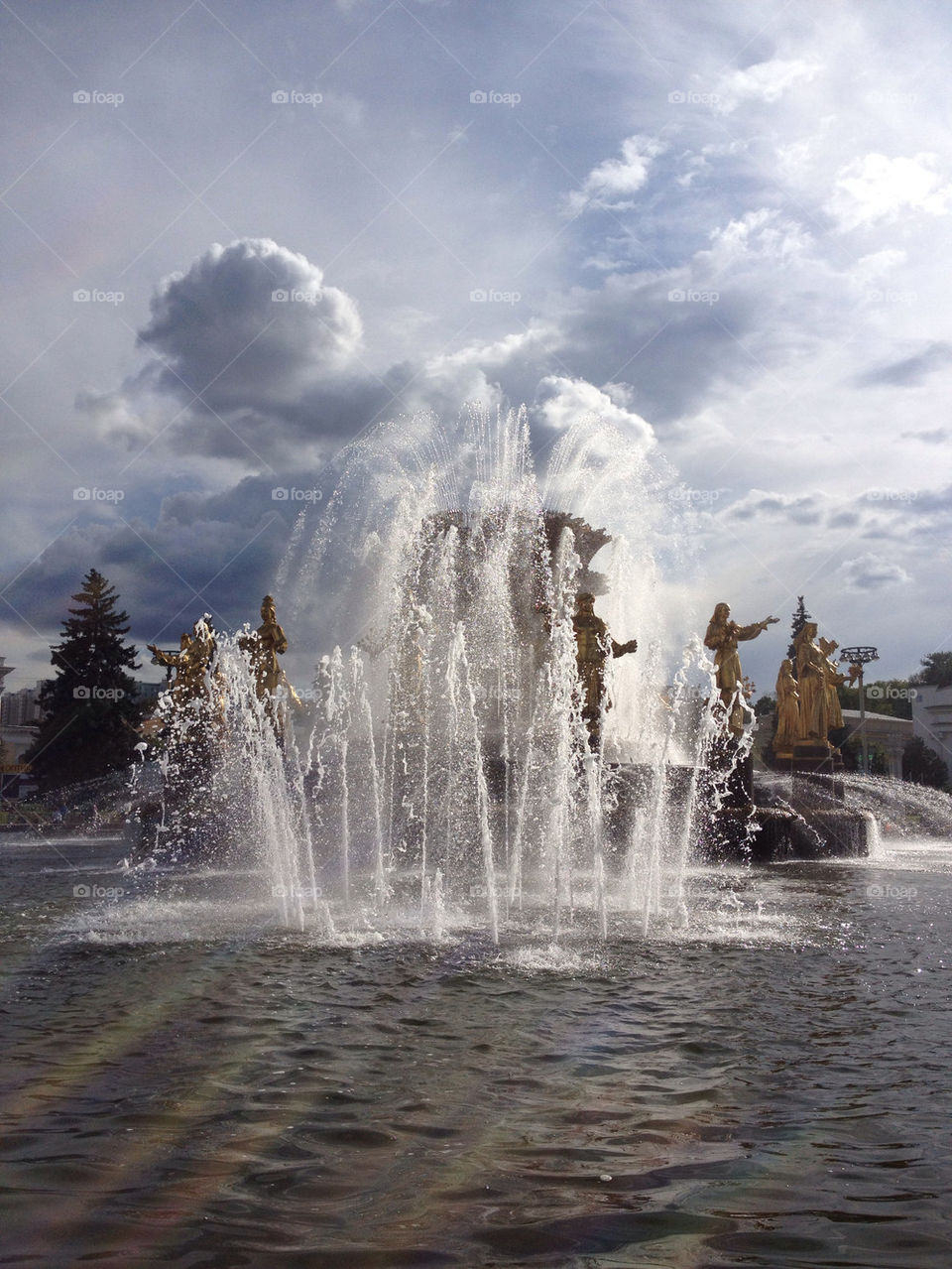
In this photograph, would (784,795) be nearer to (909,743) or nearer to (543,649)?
(543,649)

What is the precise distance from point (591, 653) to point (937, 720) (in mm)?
66396

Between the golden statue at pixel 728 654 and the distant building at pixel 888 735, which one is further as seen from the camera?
the distant building at pixel 888 735

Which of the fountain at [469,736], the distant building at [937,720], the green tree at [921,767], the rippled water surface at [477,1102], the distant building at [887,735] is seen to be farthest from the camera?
the distant building at [937,720]

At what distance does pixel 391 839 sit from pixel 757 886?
592 cm

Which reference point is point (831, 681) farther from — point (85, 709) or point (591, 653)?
point (85, 709)

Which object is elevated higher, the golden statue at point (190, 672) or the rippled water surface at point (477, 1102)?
the golden statue at point (190, 672)

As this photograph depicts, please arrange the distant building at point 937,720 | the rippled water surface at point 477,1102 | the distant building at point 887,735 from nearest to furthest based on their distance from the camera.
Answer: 1. the rippled water surface at point 477,1102
2. the distant building at point 887,735
3. the distant building at point 937,720

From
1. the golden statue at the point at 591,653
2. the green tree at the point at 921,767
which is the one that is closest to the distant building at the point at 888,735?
the green tree at the point at 921,767

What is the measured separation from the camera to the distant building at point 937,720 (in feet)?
244

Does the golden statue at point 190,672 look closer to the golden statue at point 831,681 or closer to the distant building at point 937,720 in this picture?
the golden statue at point 831,681

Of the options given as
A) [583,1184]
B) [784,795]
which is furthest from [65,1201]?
[784,795]

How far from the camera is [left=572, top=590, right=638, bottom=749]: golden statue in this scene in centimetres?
1752

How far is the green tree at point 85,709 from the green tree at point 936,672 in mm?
60275

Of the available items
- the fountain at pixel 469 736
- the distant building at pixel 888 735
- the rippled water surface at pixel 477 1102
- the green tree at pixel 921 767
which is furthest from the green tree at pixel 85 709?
the green tree at pixel 921 767
